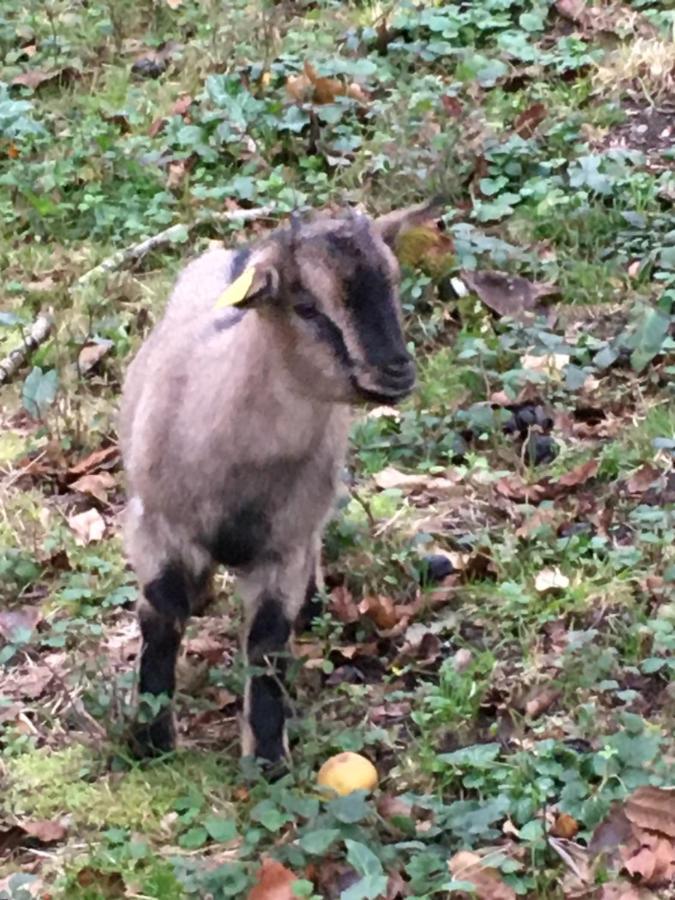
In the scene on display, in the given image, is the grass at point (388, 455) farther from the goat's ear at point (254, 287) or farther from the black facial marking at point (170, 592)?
the goat's ear at point (254, 287)

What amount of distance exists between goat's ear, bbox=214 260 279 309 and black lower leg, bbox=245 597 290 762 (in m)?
0.83

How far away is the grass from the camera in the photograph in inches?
152

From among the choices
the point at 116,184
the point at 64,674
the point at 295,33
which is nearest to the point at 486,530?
the point at 64,674

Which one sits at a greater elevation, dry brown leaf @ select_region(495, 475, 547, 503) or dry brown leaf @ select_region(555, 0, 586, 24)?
dry brown leaf @ select_region(555, 0, 586, 24)

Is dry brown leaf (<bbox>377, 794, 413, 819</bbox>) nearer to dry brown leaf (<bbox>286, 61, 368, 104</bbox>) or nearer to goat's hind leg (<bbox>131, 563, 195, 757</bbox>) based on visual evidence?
goat's hind leg (<bbox>131, 563, 195, 757</bbox>)

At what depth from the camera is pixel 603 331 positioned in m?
5.94

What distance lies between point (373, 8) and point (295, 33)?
0.42m

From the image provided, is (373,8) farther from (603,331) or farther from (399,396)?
(399,396)

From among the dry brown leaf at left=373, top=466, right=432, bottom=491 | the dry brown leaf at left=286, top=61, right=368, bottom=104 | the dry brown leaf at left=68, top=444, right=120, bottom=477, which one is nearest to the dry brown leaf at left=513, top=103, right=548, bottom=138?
→ the dry brown leaf at left=286, top=61, right=368, bottom=104

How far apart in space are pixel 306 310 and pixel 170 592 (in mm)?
889

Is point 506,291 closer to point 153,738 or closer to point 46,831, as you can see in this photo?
point 153,738

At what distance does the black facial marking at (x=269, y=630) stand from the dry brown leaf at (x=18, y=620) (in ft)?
2.68

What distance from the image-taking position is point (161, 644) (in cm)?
421

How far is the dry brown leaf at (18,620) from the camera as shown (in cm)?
466
